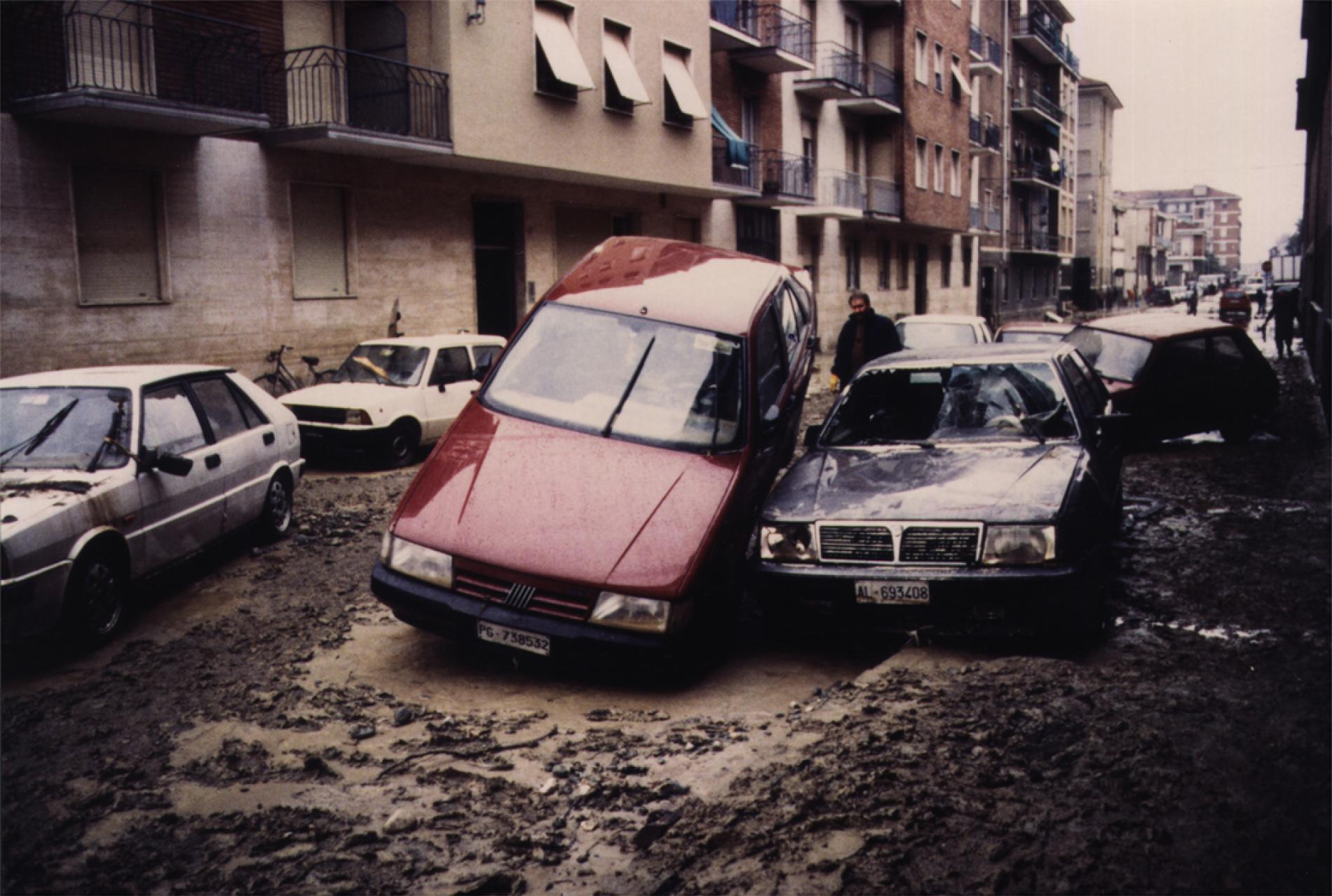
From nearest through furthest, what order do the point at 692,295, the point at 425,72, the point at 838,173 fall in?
the point at 692,295 < the point at 425,72 < the point at 838,173

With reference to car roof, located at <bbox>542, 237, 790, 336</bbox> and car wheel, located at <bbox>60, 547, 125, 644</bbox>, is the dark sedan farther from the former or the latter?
car wheel, located at <bbox>60, 547, 125, 644</bbox>

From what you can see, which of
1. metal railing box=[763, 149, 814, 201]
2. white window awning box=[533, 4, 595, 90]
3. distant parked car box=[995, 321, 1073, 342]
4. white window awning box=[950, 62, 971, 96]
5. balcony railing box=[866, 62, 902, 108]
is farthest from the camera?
white window awning box=[950, 62, 971, 96]

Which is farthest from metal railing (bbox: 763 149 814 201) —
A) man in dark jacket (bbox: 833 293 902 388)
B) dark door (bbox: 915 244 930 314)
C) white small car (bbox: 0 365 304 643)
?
white small car (bbox: 0 365 304 643)

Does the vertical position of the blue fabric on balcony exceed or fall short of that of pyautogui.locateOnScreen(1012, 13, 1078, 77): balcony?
it falls short

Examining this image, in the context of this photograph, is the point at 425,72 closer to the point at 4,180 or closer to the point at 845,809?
the point at 4,180

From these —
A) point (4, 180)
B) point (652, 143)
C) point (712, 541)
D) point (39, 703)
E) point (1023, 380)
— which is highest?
point (652, 143)

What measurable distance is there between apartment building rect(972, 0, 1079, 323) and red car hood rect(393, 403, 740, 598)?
45376 millimetres

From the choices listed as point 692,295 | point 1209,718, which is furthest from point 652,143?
point 1209,718

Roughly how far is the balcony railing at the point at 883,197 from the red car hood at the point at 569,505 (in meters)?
31.1

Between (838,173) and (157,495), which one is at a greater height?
(838,173)

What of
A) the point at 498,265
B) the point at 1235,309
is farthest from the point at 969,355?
the point at 1235,309

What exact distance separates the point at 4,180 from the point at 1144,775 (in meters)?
14.3

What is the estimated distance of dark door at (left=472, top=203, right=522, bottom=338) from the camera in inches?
840

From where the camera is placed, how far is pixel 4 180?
13.6 metres
